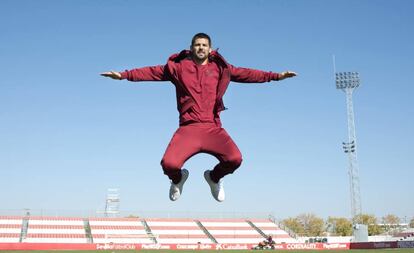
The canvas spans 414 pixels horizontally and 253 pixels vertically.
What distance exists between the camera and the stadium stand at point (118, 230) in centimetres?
5299

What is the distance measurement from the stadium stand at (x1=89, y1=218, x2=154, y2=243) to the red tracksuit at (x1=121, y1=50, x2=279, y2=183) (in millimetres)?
44673

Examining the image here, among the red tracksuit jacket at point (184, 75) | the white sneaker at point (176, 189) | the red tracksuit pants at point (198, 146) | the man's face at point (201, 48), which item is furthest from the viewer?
the white sneaker at point (176, 189)

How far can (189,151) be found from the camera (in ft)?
24.8

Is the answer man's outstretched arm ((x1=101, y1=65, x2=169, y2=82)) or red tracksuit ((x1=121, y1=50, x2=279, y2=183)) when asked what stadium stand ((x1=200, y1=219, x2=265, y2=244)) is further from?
man's outstretched arm ((x1=101, y1=65, x2=169, y2=82))

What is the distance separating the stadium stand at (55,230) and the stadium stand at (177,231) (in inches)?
335

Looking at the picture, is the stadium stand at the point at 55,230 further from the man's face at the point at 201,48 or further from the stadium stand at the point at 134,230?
the man's face at the point at 201,48

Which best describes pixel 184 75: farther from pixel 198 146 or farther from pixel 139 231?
pixel 139 231

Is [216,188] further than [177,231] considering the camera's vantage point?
No

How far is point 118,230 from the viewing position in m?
55.7

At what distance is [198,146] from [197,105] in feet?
2.27

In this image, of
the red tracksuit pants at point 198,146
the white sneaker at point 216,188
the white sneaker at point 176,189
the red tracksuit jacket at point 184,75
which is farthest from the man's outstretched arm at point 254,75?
the white sneaker at point 176,189

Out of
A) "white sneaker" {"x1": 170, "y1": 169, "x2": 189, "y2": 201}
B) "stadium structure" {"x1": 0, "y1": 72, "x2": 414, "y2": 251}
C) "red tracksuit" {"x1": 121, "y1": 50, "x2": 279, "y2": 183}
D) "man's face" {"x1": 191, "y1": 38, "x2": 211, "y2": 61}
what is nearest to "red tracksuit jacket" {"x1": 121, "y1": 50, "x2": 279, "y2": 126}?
"red tracksuit" {"x1": 121, "y1": 50, "x2": 279, "y2": 183}

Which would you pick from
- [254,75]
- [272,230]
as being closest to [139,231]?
[272,230]

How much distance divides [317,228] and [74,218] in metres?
65.9
